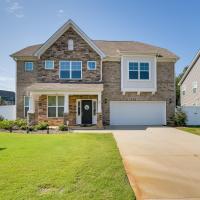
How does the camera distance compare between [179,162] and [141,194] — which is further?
[179,162]

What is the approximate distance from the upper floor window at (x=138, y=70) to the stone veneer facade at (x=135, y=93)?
44.1 inches

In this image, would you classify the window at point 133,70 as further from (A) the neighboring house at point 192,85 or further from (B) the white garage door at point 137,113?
(A) the neighboring house at point 192,85

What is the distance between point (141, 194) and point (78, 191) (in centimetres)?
142

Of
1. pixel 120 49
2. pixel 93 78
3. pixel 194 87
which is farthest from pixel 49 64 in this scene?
pixel 194 87

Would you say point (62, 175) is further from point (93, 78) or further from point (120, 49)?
point (120, 49)

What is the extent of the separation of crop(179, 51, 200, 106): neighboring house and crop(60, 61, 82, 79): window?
1476cm

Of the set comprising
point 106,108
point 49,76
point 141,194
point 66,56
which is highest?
point 66,56

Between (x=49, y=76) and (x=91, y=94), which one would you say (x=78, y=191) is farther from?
(x=49, y=76)

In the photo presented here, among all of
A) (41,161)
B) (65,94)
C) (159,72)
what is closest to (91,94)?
(65,94)

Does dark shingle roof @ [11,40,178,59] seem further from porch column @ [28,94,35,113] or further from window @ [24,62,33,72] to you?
porch column @ [28,94,35,113]

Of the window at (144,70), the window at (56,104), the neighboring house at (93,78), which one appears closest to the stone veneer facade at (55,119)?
the neighboring house at (93,78)

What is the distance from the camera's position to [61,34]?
22172mm

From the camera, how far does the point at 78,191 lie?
5.44m

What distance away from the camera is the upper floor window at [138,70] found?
2230 cm
